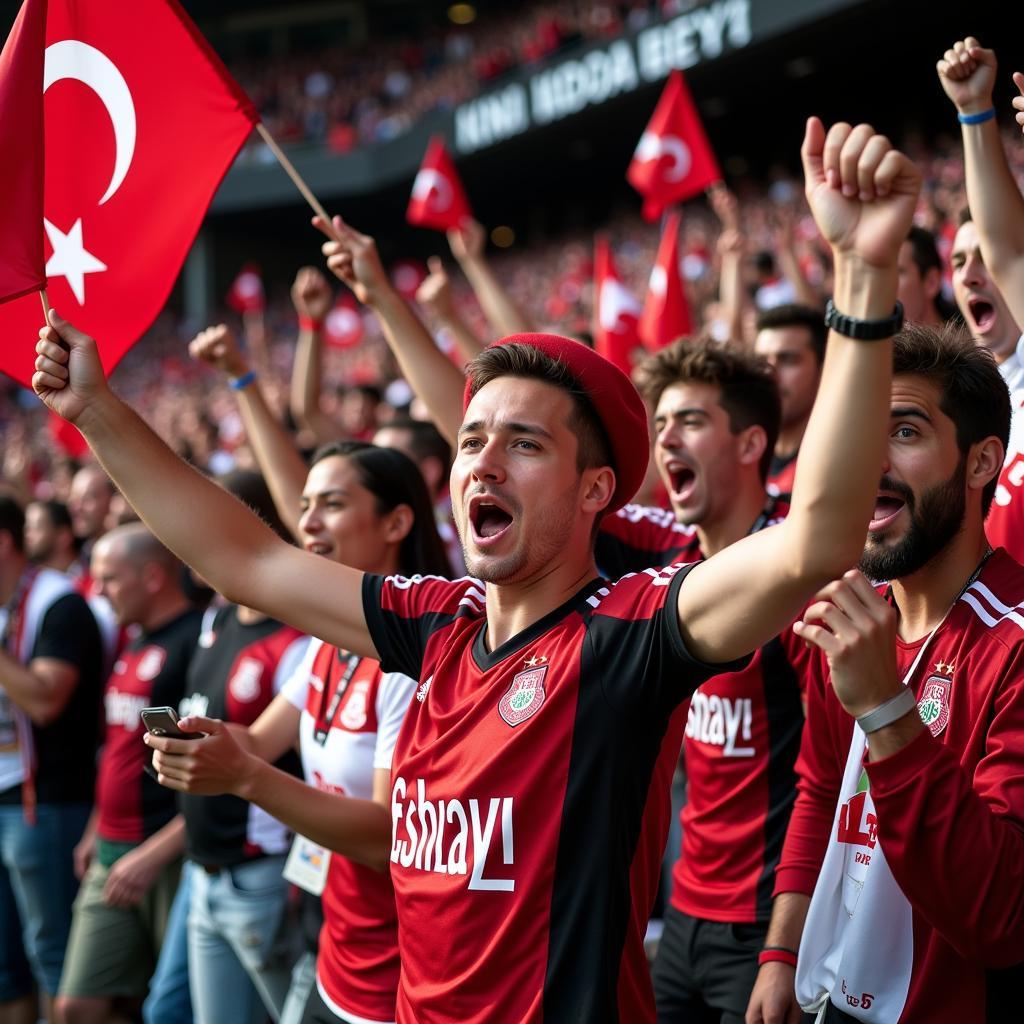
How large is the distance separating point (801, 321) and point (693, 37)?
1343cm

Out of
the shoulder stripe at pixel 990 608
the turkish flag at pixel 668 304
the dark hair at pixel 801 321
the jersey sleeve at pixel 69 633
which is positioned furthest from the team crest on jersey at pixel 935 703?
the turkish flag at pixel 668 304

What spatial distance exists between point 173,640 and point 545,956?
3.02 metres

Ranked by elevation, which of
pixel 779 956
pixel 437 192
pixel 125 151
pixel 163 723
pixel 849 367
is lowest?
pixel 779 956

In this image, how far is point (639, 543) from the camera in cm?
356

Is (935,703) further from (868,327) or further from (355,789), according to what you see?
(355,789)

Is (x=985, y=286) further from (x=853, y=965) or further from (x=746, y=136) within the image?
(x=746, y=136)

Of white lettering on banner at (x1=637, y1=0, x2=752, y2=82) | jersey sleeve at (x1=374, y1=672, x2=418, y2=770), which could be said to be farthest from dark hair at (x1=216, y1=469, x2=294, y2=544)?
white lettering on banner at (x1=637, y1=0, x2=752, y2=82)

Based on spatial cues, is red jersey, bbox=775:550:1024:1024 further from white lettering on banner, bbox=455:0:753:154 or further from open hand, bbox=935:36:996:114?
white lettering on banner, bbox=455:0:753:154

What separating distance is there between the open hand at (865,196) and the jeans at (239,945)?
9.07 feet

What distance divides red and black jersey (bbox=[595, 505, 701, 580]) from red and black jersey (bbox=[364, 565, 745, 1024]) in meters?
1.41

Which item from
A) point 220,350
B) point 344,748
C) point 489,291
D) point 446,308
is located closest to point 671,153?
point 489,291

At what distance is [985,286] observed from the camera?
3.29m

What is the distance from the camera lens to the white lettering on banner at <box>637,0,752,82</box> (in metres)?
15.7

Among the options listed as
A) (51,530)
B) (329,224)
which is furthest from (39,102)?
(51,530)
